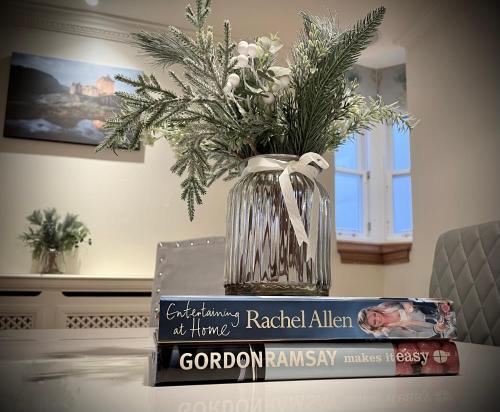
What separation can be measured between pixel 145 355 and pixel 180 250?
1.19m

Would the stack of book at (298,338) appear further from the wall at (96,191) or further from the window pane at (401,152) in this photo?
the window pane at (401,152)

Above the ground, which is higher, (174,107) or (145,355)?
(174,107)

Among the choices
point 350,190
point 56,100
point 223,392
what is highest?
point 56,100

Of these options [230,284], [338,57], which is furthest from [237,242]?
[338,57]

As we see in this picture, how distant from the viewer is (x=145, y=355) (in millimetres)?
793

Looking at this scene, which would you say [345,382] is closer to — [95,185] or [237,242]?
[237,242]

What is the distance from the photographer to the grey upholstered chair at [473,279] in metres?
1.47

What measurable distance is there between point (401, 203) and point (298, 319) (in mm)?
3950

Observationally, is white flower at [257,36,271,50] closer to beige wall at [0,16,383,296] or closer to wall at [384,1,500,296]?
wall at [384,1,500,296]

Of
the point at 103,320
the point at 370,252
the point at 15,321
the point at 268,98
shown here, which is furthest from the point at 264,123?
the point at 370,252

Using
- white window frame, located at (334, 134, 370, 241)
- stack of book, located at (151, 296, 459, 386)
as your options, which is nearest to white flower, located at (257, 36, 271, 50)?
stack of book, located at (151, 296, 459, 386)

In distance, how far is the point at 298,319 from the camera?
22.8 inches

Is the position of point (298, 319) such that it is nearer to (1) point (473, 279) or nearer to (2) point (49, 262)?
(1) point (473, 279)

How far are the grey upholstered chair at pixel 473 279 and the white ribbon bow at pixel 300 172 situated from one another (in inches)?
36.9
